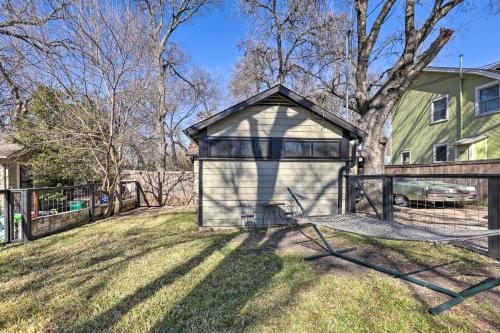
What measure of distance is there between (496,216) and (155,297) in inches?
190

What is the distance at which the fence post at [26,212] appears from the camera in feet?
16.4

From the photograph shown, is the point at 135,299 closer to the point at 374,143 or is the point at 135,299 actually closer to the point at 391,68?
the point at 374,143

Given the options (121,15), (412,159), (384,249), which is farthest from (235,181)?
(412,159)

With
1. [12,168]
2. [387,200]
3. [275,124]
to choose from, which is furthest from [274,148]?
[12,168]

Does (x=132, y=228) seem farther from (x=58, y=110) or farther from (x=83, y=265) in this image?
(x=58, y=110)

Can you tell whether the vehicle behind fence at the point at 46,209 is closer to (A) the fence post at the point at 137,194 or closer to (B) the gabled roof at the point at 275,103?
(A) the fence post at the point at 137,194

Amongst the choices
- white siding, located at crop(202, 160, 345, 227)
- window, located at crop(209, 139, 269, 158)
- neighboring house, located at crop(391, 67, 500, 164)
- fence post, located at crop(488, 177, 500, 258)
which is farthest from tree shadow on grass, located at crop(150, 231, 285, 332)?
neighboring house, located at crop(391, 67, 500, 164)

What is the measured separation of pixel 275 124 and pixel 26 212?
18.6 ft

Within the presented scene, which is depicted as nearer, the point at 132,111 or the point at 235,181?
the point at 235,181

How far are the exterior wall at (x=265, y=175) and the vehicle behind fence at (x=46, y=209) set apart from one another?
134 inches

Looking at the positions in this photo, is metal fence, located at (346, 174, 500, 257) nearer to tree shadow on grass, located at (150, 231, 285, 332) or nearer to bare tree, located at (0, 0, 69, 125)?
→ tree shadow on grass, located at (150, 231, 285, 332)

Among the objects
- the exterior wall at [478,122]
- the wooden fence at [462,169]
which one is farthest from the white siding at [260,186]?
the exterior wall at [478,122]

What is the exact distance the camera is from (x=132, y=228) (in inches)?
249

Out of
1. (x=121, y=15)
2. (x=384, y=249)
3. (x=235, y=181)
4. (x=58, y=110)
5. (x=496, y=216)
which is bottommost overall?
(x=384, y=249)
